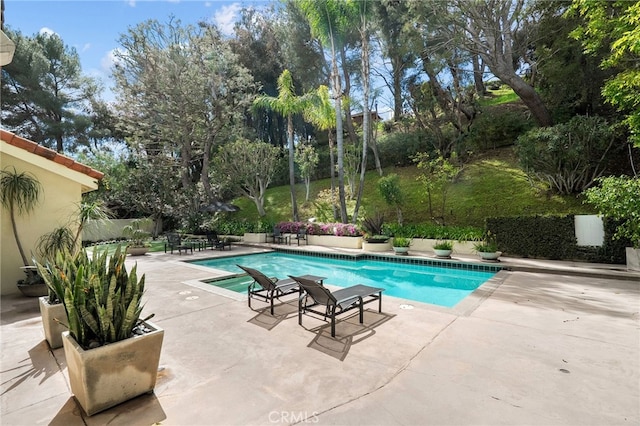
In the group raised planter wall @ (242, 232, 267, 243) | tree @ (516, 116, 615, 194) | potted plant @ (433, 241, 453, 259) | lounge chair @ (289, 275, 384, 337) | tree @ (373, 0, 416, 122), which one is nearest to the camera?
lounge chair @ (289, 275, 384, 337)

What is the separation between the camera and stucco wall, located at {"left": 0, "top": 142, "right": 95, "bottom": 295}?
18.5ft

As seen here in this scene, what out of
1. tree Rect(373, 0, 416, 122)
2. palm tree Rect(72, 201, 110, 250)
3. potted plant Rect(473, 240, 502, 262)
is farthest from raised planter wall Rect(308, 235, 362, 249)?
tree Rect(373, 0, 416, 122)

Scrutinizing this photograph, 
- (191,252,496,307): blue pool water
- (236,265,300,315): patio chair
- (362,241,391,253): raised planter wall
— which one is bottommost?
(191,252,496,307): blue pool water

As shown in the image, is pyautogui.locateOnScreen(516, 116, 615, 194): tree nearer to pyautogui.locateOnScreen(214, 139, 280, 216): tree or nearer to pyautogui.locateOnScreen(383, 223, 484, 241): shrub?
pyautogui.locateOnScreen(383, 223, 484, 241): shrub

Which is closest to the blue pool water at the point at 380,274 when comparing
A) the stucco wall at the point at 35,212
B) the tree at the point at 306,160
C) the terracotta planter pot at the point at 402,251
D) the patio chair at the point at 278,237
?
the terracotta planter pot at the point at 402,251

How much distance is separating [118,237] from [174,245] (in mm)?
10265

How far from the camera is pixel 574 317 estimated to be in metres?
4.46

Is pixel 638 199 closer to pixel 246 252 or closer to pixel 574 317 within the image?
pixel 574 317

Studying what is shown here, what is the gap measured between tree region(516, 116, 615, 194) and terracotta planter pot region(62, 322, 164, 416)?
13.5 meters

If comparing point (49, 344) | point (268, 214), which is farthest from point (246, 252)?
point (49, 344)

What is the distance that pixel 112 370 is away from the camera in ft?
7.57

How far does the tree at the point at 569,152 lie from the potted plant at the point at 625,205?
3697mm

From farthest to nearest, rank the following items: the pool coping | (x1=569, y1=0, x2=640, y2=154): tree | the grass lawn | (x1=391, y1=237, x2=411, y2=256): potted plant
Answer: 1. the grass lawn
2. (x1=391, y1=237, x2=411, y2=256): potted plant
3. (x1=569, y1=0, x2=640, y2=154): tree
4. the pool coping

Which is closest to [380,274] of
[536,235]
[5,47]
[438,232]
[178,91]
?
[438,232]
